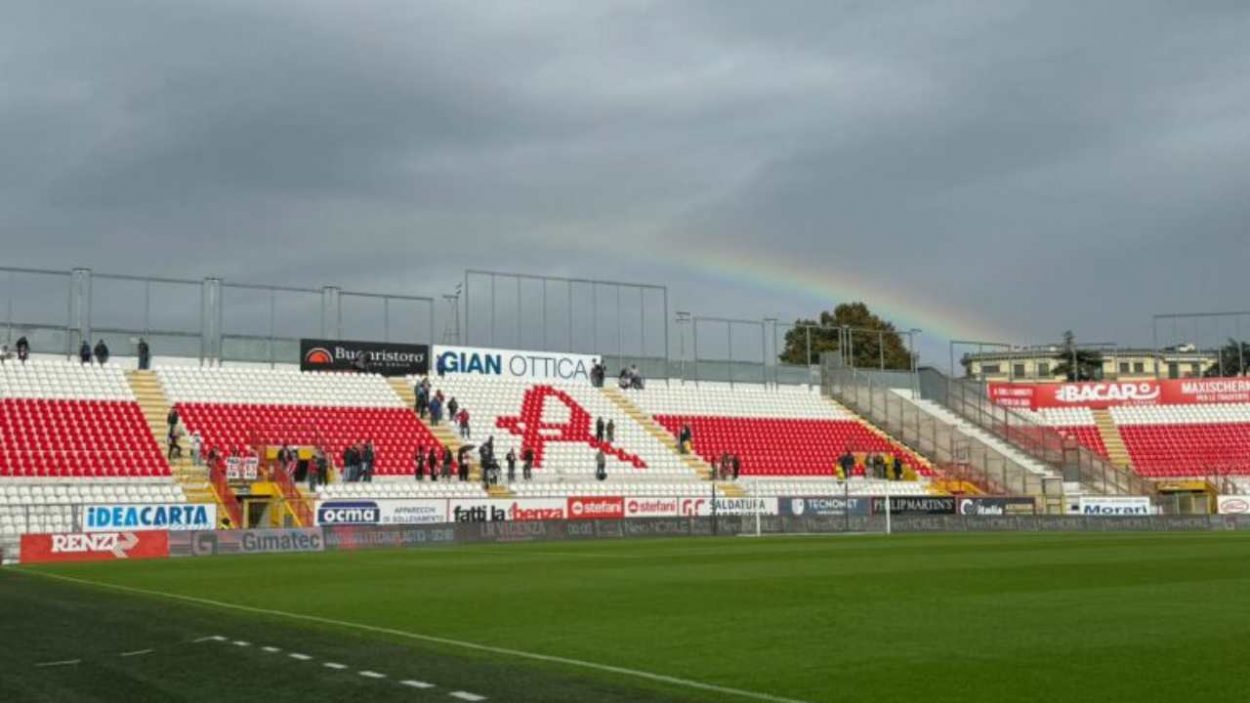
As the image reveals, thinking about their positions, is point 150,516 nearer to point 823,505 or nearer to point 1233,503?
point 823,505

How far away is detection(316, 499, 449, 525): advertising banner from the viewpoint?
46969 mm

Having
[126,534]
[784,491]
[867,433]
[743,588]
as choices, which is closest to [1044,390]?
[867,433]

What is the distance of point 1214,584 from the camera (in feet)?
74.4

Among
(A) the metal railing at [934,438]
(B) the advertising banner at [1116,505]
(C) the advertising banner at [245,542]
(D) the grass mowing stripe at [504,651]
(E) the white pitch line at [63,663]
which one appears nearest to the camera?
(D) the grass mowing stripe at [504,651]

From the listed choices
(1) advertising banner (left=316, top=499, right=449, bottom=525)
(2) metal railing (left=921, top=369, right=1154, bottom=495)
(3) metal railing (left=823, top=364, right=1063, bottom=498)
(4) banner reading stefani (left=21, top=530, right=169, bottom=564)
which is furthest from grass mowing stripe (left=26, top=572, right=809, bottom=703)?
(2) metal railing (left=921, top=369, right=1154, bottom=495)

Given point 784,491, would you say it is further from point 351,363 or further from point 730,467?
point 351,363

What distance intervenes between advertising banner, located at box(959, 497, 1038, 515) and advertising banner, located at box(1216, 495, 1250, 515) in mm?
9592

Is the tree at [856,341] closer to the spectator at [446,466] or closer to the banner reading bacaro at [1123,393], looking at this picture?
the banner reading bacaro at [1123,393]

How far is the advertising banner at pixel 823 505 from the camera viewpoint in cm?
5662

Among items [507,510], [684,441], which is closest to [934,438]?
[684,441]

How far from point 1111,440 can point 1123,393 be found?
17.1 ft

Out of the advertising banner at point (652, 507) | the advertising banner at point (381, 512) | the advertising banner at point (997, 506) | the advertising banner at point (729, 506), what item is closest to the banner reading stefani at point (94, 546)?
the advertising banner at point (381, 512)

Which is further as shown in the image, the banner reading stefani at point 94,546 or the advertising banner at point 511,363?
the advertising banner at point 511,363

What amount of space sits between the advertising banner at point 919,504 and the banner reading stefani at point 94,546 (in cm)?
3052
